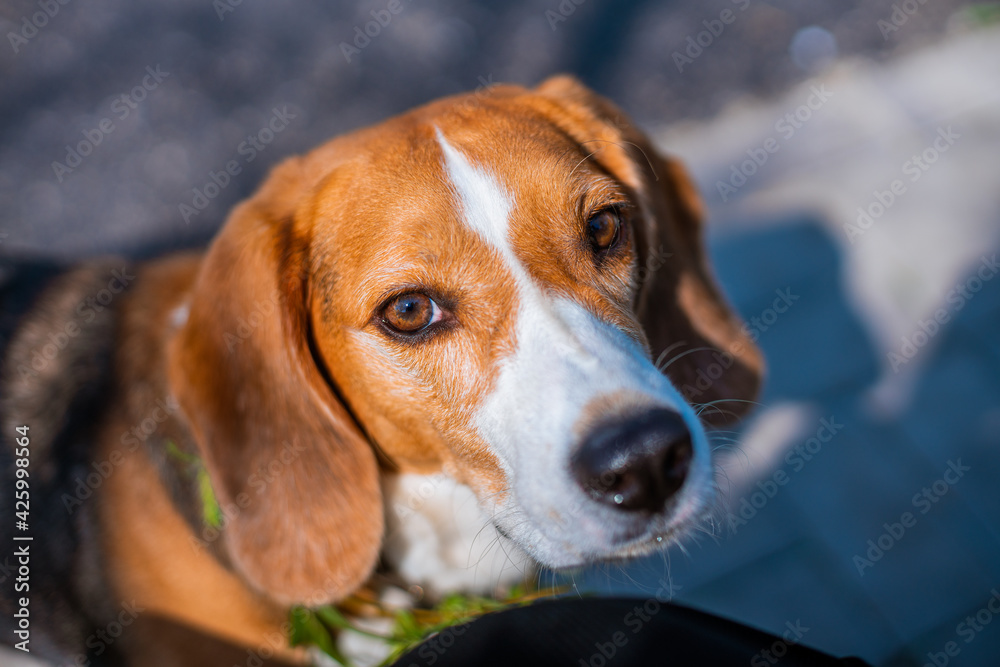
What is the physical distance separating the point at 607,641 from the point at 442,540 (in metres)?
0.81

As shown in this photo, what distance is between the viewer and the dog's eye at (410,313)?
1942 mm

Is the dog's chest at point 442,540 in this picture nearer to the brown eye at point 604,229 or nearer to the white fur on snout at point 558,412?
the white fur on snout at point 558,412

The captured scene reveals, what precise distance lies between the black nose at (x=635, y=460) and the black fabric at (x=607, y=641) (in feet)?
1.38

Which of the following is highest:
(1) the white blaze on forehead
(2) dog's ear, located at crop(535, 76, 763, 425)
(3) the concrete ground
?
(1) the white blaze on forehead

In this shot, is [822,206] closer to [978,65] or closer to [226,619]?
[978,65]

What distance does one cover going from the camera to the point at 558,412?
1654 mm

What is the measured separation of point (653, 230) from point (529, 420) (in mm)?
958

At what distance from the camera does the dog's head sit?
1688 millimetres

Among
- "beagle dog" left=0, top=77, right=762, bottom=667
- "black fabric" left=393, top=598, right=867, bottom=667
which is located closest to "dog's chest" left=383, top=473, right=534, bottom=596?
"beagle dog" left=0, top=77, right=762, bottom=667

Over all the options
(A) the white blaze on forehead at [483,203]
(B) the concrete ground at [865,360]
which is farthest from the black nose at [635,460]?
(B) the concrete ground at [865,360]

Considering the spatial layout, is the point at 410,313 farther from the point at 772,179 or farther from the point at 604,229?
the point at 772,179

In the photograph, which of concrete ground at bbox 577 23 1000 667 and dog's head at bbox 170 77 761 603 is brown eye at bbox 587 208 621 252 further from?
concrete ground at bbox 577 23 1000 667

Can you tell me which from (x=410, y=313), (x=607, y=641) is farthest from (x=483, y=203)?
(x=607, y=641)

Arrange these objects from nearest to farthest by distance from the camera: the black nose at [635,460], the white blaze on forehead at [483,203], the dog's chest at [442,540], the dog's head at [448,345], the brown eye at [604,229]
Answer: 1. the black nose at [635,460]
2. the dog's head at [448,345]
3. the white blaze on forehead at [483,203]
4. the brown eye at [604,229]
5. the dog's chest at [442,540]
